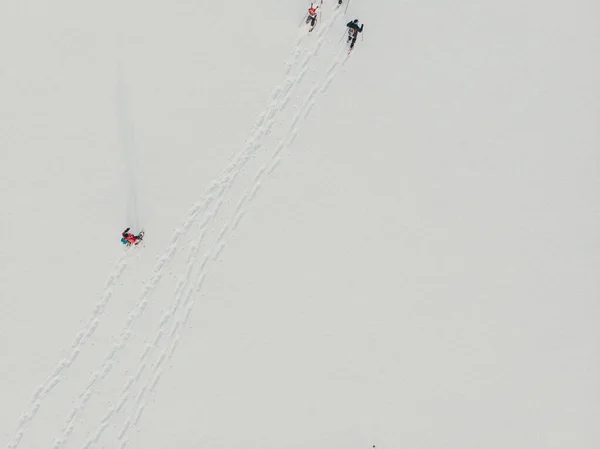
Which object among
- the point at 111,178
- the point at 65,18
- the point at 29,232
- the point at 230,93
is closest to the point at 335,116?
the point at 230,93

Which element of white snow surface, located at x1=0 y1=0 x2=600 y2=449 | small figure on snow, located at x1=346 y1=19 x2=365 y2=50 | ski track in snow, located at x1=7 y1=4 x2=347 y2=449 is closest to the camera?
ski track in snow, located at x1=7 y1=4 x2=347 y2=449

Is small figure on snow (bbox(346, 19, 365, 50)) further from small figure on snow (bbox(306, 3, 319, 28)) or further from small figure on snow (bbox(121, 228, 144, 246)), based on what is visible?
small figure on snow (bbox(121, 228, 144, 246))

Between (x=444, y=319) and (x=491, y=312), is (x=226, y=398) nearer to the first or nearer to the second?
(x=444, y=319)

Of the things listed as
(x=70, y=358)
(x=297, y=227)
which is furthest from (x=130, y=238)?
(x=297, y=227)

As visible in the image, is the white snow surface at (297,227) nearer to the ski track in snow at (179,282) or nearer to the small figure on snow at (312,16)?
the ski track in snow at (179,282)

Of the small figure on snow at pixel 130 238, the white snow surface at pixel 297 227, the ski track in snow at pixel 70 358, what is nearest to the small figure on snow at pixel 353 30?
the white snow surface at pixel 297 227

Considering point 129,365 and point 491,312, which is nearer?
point 129,365

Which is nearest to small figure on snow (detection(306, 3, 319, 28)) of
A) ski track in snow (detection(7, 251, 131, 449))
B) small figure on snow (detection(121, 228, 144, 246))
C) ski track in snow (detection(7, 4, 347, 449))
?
ski track in snow (detection(7, 4, 347, 449))
